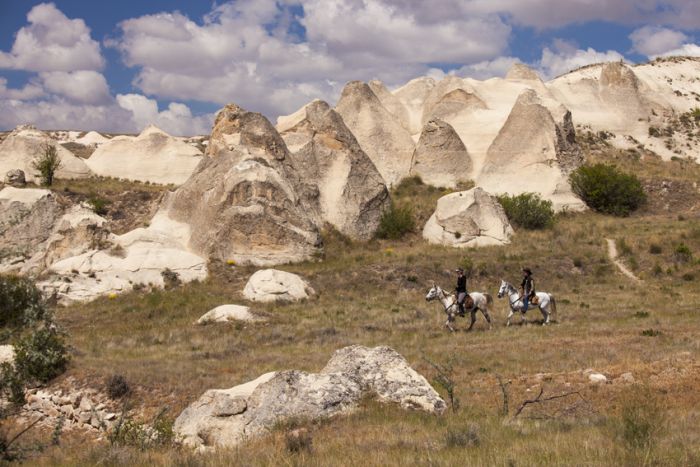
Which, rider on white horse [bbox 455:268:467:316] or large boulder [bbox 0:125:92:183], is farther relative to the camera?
large boulder [bbox 0:125:92:183]

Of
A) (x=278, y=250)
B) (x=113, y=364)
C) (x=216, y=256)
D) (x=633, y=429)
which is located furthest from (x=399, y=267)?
(x=633, y=429)

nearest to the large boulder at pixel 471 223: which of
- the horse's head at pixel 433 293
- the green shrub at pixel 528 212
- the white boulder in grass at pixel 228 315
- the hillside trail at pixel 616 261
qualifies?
the green shrub at pixel 528 212

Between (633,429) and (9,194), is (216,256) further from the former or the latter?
(633,429)

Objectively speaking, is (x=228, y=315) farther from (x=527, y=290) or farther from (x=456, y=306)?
(x=527, y=290)

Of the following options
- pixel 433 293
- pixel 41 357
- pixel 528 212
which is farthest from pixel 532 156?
pixel 41 357

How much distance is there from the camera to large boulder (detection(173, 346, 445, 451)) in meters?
9.77

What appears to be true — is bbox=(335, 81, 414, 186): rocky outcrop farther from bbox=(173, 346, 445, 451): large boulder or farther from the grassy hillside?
bbox=(173, 346, 445, 451): large boulder

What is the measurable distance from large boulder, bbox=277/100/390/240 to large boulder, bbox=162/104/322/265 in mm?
2555

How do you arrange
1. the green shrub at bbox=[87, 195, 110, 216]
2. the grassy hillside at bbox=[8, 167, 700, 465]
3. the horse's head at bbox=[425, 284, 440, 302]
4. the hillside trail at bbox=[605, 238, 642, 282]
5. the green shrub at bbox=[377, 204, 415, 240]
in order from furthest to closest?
1. the green shrub at bbox=[87, 195, 110, 216]
2. the green shrub at bbox=[377, 204, 415, 240]
3. the hillside trail at bbox=[605, 238, 642, 282]
4. the horse's head at bbox=[425, 284, 440, 302]
5. the grassy hillside at bbox=[8, 167, 700, 465]

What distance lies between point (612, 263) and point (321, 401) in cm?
2409

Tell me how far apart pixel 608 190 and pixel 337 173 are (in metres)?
17.2

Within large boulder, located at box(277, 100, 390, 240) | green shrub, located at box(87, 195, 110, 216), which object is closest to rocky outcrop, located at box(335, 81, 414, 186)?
large boulder, located at box(277, 100, 390, 240)

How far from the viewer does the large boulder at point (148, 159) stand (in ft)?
162

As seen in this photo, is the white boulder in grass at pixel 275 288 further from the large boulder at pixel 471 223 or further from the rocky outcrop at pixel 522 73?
the rocky outcrop at pixel 522 73
